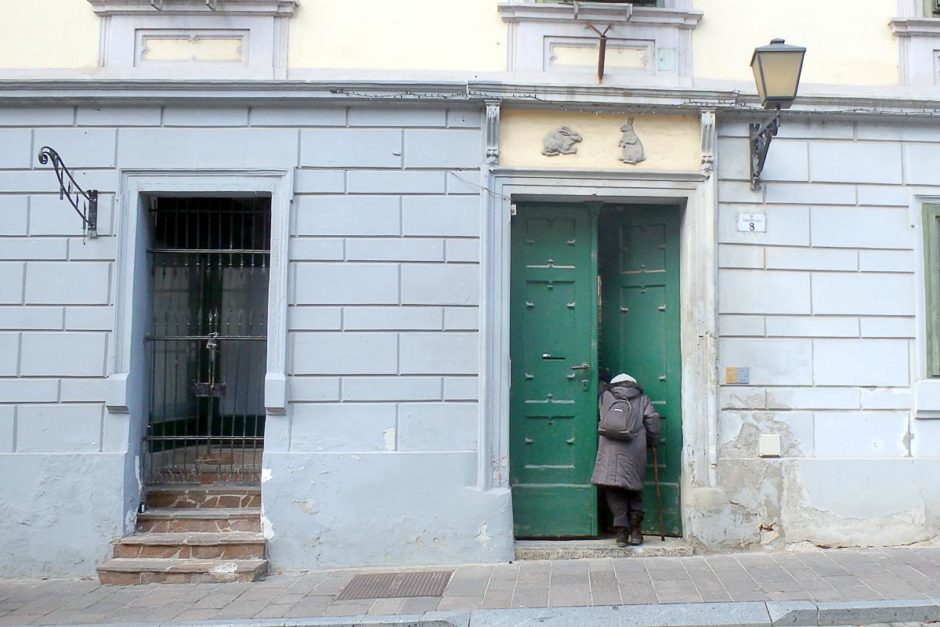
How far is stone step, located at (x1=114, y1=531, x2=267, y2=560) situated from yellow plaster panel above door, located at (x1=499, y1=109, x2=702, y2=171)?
147 inches

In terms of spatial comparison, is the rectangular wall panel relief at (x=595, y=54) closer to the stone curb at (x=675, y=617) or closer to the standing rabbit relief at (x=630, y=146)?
the standing rabbit relief at (x=630, y=146)

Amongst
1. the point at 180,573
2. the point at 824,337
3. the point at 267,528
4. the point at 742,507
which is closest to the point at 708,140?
the point at 824,337

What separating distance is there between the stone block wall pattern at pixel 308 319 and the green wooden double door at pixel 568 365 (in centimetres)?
49

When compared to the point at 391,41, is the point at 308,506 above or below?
below

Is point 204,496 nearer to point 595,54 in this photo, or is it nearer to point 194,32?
point 194,32

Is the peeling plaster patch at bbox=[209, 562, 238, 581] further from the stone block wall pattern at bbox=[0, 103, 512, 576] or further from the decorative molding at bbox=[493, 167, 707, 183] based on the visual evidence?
the decorative molding at bbox=[493, 167, 707, 183]

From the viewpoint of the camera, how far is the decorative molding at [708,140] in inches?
241

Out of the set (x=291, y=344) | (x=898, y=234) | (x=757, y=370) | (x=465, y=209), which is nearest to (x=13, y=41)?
(x=291, y=344)

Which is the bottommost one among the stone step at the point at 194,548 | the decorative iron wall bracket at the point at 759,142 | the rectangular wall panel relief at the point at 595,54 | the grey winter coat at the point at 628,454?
the stone step at the point at 194,548

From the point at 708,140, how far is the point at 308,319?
363cm

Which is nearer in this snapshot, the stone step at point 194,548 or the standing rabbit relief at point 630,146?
the stone step at point 194,548

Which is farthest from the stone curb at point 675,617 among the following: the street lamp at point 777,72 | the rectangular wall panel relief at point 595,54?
the rectangular wall panel relief at point 595,54

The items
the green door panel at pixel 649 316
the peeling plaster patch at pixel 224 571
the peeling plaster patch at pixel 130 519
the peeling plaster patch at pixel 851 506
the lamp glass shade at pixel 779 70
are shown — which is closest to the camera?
Answer: the lamp glass shade at pixel 779 70

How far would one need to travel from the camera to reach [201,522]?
19.7ft
